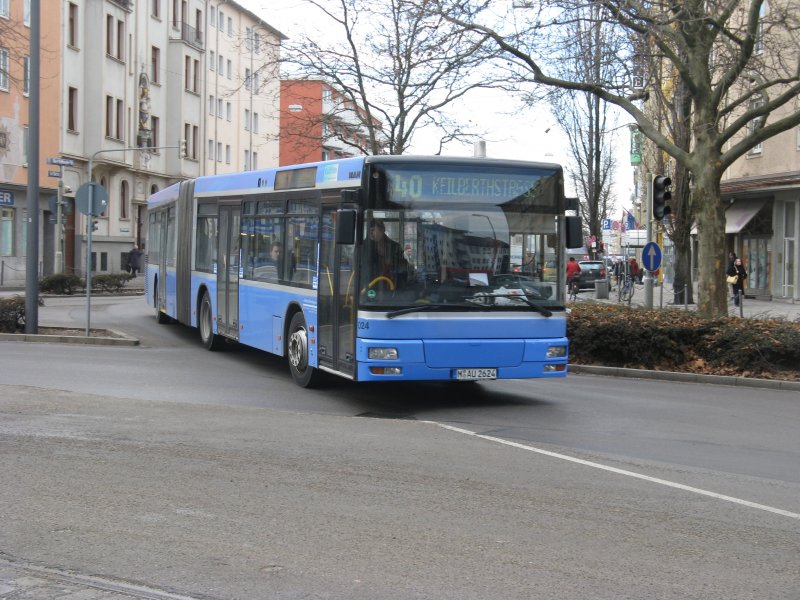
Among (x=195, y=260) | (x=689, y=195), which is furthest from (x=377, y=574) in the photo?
(x=689, y=195)

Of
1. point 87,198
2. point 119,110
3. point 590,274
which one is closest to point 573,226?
point 87,198

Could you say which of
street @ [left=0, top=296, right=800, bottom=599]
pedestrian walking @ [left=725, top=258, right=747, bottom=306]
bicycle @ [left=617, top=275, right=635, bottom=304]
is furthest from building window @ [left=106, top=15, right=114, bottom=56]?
street @ [left=0, top=296, right=800, bottom=599]

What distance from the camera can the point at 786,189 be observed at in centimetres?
3619

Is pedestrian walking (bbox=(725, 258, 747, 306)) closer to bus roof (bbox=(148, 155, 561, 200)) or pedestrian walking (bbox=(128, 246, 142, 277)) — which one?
bus roof (bbox=(148, 155, 561, 200))

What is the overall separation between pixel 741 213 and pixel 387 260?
105 feet

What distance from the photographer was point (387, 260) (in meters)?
11.5

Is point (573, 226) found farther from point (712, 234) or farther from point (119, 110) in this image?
point (119, 110)

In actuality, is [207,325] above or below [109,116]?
below

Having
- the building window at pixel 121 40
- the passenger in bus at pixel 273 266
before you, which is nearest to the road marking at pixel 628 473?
the passenger in bus at pixel 273 266

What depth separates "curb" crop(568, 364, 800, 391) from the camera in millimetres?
15273

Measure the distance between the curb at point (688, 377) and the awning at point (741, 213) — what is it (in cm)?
2348

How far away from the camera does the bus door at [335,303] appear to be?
11805 mm

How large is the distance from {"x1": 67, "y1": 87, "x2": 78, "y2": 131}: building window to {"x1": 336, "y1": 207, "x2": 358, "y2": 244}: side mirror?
146ft

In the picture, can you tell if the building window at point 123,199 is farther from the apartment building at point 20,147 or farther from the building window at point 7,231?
the building window at point 7,231
